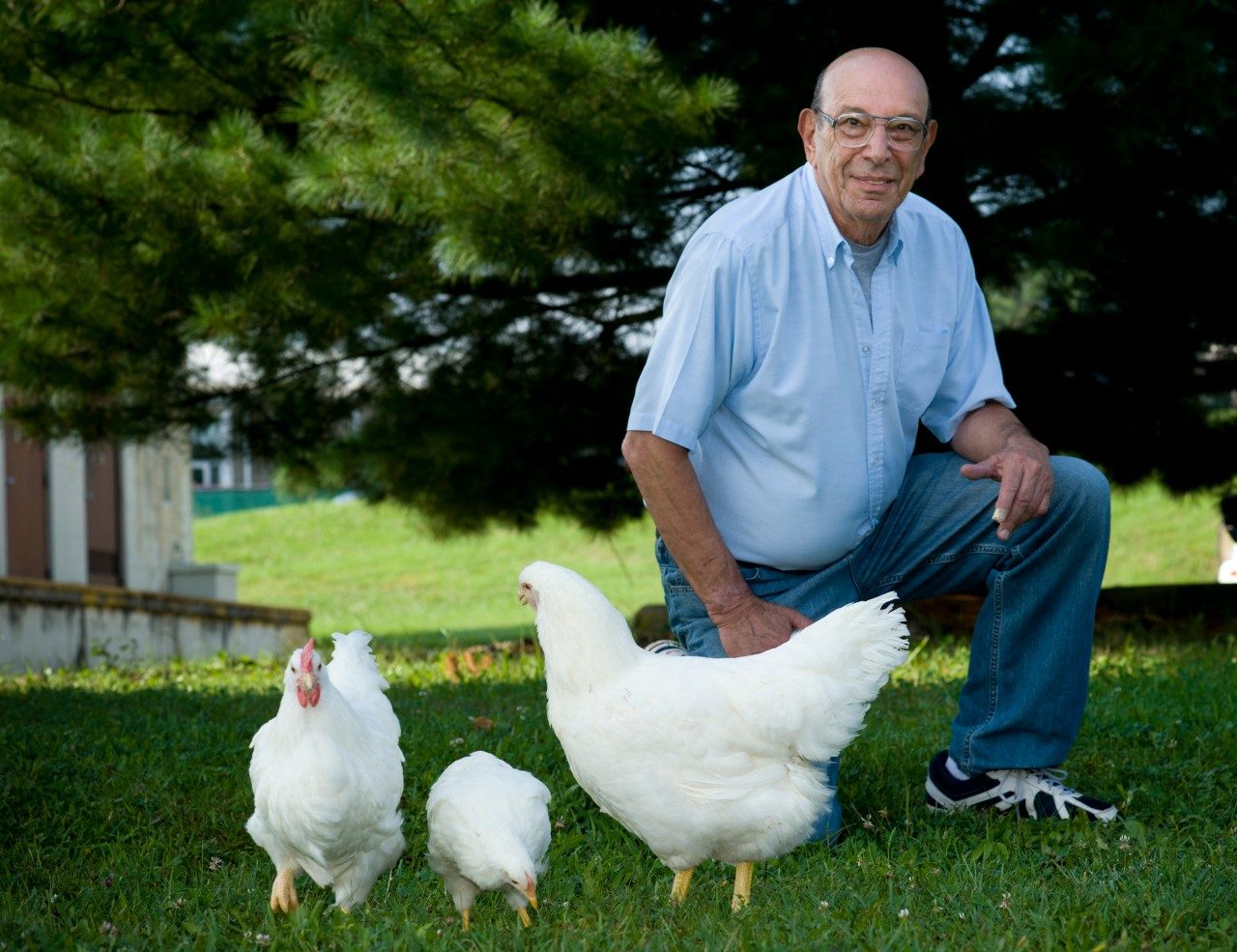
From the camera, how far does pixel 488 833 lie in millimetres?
2961

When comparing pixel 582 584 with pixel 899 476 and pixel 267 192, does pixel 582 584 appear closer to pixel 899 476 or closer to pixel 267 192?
pixel 899 476

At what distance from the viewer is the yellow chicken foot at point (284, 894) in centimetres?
303

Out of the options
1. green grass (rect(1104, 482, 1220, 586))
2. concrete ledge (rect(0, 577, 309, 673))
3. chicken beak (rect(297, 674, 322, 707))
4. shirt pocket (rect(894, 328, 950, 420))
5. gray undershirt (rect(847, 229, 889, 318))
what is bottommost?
green grass (rect(1104, 482, 1220, 586))

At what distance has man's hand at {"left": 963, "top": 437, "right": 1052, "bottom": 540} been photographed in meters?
3.33

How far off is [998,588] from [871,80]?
4.53 ft

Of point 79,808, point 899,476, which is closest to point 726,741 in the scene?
point 899,476

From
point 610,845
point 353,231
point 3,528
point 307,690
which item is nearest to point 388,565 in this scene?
point 3,528

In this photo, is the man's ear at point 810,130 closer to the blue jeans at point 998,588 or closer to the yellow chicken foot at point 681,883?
the blue jeans at point 998,588

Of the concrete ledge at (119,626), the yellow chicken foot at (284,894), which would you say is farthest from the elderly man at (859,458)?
the concrete ledge at (119,626)

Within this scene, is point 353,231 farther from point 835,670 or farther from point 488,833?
point 835,670

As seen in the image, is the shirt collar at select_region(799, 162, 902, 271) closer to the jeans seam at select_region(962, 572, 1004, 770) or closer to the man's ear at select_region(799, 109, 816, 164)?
the man's ear at select_region(799, 109, 816, 164)

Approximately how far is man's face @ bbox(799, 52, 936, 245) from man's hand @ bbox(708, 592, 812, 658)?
1.05m

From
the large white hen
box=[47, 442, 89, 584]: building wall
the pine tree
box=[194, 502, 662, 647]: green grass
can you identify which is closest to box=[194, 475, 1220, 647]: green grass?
box=[194, 502, 662, 647]: green grass

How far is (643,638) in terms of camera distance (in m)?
7.81
